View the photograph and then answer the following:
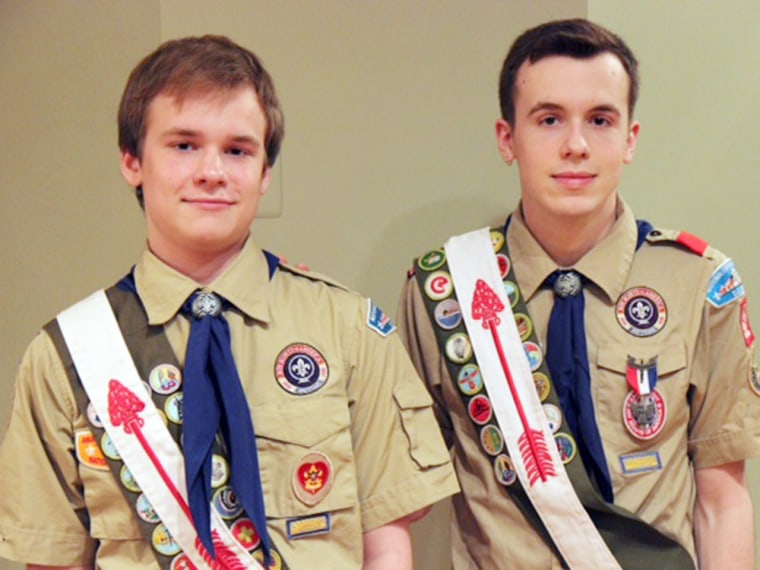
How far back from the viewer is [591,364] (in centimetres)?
178

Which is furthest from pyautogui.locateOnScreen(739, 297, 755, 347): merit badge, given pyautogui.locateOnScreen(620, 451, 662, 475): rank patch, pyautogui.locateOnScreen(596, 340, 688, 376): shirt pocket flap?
pyautogui.locateOnScreen(620, 451, 662, 475): rank patch

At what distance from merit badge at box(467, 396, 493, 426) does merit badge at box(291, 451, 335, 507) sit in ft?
1.11

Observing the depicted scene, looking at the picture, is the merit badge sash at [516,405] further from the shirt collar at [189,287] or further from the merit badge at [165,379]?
the merit badge at [165,379]

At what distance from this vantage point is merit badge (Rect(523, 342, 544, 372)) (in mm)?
1777

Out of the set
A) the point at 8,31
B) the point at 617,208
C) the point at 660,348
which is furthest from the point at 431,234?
the point at 8,31

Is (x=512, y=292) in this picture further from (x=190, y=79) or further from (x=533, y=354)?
(x=190, y=79)

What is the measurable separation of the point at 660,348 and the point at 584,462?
0.23 m

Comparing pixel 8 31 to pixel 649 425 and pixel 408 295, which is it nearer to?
pixel 408 295

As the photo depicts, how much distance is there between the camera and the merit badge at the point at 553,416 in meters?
1.75

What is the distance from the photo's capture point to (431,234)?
7.51ft

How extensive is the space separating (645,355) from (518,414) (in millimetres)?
231

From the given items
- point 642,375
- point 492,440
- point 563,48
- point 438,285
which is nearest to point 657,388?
point 642,375

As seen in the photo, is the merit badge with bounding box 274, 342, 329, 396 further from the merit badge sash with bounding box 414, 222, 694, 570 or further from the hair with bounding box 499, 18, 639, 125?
the hair with bounding box 499, 18, 639, 125

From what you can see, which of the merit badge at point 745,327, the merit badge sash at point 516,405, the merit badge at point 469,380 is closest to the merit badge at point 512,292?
the merit badge sash at point 516,405
